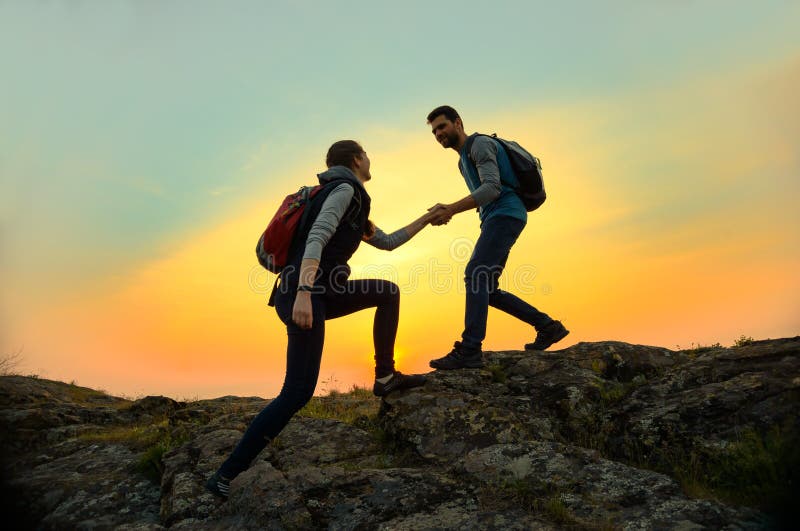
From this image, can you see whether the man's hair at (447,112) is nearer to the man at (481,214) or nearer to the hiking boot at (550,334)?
the man at (481,214)

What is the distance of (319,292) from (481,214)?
333cm

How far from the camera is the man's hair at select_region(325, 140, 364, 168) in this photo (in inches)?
224

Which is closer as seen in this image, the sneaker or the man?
the sneaker

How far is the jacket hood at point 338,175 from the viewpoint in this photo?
541cm

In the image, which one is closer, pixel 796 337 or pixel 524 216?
pixel 796 337

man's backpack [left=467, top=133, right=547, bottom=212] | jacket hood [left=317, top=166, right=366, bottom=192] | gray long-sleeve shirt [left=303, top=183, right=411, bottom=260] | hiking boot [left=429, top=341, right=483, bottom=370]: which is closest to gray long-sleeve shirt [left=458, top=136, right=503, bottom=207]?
man's backpack [left=467, top=133, right=547, bottom=212]

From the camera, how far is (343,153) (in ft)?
18.6

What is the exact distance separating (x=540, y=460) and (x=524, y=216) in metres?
3.50

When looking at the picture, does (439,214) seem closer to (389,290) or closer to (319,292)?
(389,290)

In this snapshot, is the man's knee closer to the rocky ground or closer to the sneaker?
the rocky ground

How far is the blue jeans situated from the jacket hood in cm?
252

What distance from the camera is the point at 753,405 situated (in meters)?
5.52

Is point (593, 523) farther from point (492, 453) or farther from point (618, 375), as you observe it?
point (618, 375)

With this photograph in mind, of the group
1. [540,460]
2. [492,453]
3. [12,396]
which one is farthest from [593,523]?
[12,396]
